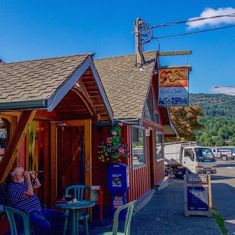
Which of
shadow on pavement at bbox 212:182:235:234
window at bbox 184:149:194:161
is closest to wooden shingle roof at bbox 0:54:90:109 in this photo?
shadow on pavement at bbox 212:182:235:234

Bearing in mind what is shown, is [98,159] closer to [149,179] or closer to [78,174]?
[78,174]

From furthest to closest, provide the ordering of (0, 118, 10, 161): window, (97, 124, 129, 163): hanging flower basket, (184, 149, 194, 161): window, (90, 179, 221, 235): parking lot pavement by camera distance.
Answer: (184, 149, 194, 161): window, (97, 124, 129, 163): hanging flower basket, (90, 179, 221, 235): parking lot pavement, (0, 118, 10, 161): window

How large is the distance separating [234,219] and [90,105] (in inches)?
180

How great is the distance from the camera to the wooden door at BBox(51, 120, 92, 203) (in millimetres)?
8461

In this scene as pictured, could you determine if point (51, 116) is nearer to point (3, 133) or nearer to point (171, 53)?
point (3, 133)

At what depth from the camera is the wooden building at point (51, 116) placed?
200 inches

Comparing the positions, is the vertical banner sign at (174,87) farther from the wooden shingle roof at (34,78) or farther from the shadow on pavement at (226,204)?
the wooden shingle roof at (34,78)

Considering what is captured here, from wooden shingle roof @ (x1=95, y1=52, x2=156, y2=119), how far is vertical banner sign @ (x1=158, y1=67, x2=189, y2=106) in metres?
0.61

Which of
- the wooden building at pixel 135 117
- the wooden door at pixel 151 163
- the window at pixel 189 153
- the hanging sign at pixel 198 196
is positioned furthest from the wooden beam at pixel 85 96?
the window at pixel 189 153

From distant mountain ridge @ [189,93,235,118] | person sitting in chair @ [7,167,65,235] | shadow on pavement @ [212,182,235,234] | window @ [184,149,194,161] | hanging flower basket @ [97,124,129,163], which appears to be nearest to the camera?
person sitting in chair @ [7,167,65,235]

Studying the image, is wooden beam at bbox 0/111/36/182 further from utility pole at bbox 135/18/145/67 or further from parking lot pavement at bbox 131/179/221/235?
utility pole at bbox 135/18/145/67

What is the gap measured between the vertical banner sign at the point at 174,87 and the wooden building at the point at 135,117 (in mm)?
501

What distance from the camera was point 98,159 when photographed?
9438 millimetres

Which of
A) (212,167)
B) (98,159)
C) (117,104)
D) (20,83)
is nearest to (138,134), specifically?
(117,104)
